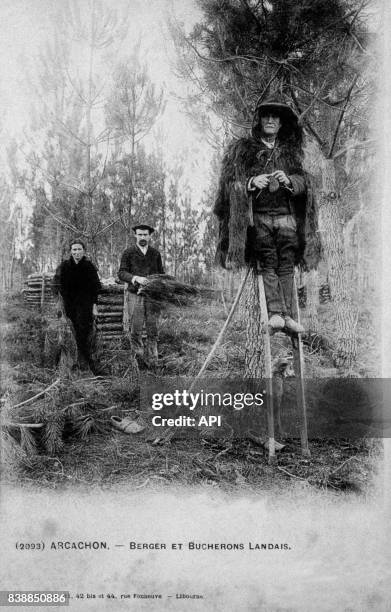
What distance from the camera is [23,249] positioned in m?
3.20

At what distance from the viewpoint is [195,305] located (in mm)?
3193

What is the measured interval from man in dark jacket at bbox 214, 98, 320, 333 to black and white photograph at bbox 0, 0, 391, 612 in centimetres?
1

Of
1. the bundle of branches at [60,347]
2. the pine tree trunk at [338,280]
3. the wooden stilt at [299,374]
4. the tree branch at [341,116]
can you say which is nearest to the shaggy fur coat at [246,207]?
the pine tree trunk at [338,280]

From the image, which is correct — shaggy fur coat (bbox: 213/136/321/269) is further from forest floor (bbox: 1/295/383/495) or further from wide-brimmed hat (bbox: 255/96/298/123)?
forest floor (bbox: 1/295/383/495)

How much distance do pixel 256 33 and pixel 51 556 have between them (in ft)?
12.3

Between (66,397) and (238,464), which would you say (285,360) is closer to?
(238,464)

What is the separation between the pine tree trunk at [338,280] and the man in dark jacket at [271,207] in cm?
13

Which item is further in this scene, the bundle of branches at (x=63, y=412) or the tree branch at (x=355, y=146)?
the tree branch at (x=355, y=146)

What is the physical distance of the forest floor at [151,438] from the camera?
2.97m

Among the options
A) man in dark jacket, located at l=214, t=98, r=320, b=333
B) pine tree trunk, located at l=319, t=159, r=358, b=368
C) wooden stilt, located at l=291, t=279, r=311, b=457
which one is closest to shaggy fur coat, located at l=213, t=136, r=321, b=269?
man in dark jacket, located at l=214, t=98, r=320, b=333

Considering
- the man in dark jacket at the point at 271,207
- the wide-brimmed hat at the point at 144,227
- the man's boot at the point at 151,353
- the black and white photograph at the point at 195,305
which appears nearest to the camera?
the black and white photograph at the point at 195,305

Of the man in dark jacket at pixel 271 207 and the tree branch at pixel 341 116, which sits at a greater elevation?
the tree branch at pixel 341 116

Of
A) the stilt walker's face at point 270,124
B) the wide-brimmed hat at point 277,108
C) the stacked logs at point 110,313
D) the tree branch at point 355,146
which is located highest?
the wide-brimmed hat at point 277,108

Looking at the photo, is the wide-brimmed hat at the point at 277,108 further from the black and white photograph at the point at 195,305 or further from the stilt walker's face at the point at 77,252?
the stilt walker's face at the point at 77,252
